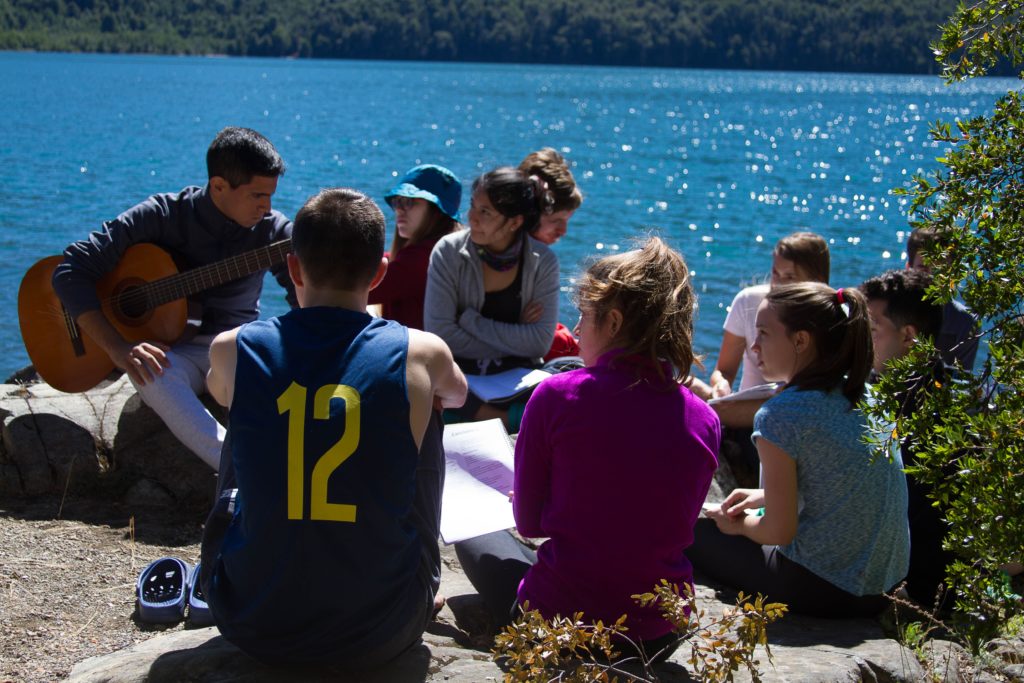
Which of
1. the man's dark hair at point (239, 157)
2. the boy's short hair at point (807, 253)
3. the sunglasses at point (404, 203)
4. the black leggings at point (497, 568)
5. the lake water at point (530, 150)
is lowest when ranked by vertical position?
the lake water at point (530, 150)

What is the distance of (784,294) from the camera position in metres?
3.50

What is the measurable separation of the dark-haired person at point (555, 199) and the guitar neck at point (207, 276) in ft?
5.03

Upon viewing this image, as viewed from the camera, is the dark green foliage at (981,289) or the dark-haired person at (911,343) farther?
the dark-haired person at (911,343)

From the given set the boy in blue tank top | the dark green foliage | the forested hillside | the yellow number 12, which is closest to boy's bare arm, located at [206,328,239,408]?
the boy in blue tank top

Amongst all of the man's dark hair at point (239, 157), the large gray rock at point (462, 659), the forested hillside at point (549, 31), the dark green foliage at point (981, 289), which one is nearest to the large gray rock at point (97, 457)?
the man's dark hair at point (239, 157)

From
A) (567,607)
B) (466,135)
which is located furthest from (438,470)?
(466,135)

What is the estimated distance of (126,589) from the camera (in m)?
3.87

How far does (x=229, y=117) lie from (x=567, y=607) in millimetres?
39079

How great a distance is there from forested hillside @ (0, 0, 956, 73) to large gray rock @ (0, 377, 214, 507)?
11616 cm

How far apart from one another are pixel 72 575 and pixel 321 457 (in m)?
2.00

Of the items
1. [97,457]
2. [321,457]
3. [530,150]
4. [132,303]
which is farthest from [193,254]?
[530,150]

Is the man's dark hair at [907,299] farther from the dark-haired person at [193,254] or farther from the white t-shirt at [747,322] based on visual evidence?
the dark-haired person at [193,254]

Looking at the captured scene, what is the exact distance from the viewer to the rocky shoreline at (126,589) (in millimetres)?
2877

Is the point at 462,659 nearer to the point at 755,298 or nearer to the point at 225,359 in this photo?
the point at 225,359
